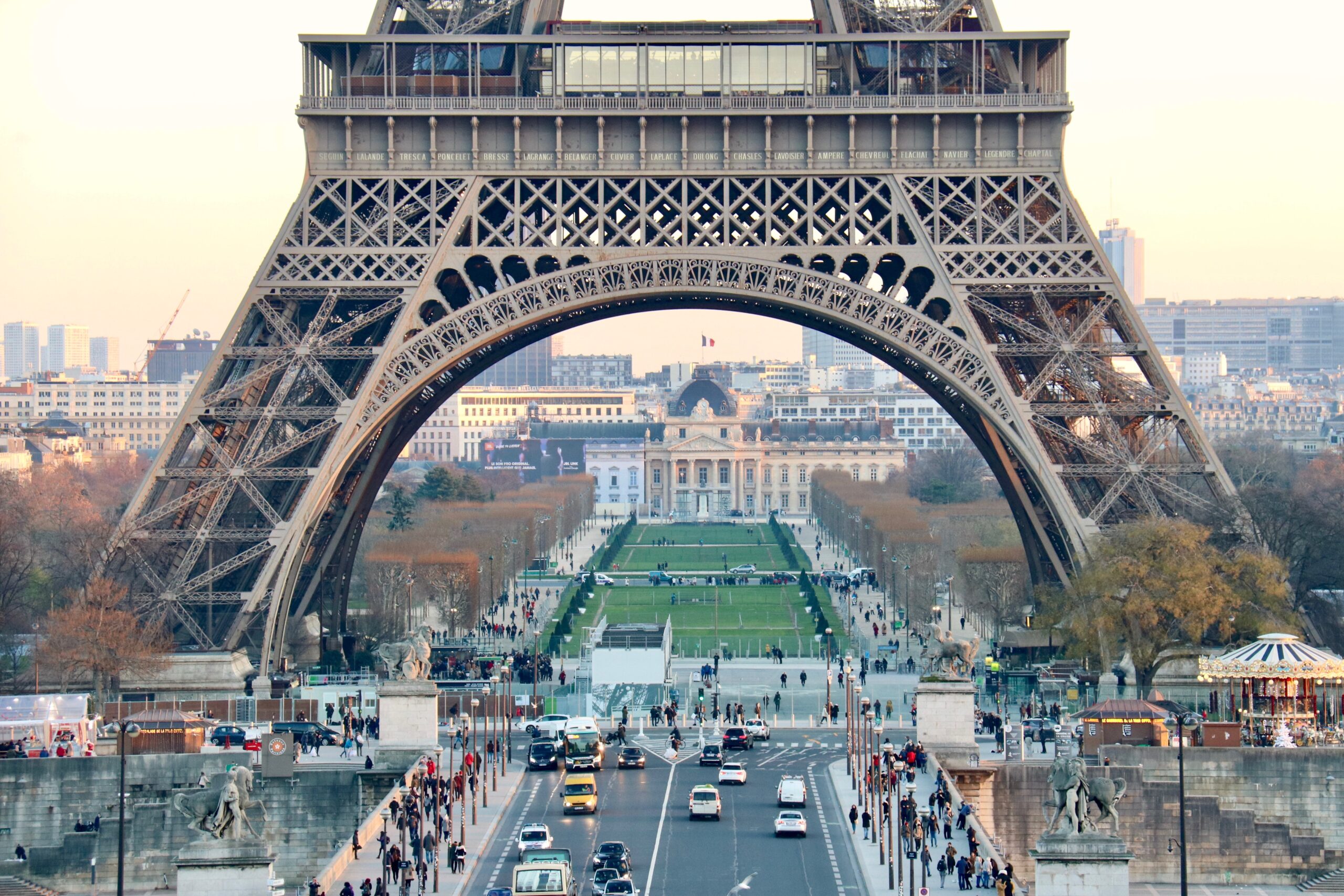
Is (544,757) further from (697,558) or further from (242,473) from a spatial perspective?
(697,558)

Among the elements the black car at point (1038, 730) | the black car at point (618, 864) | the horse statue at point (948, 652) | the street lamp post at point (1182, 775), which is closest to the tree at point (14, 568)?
the horse statue at point (948, 652)

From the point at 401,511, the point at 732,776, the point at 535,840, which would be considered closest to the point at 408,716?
the point at 732,776

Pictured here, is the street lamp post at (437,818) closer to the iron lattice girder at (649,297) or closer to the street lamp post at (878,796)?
the street lamp post at (878,796)

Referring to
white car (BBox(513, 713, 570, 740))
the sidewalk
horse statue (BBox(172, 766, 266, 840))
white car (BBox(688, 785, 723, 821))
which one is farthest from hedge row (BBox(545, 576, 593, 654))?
horse statue (BBox(172, 766, 266, 840))

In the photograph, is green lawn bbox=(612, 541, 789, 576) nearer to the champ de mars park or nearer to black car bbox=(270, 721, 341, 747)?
the champ de mars park

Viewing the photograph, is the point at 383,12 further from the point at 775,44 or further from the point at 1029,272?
the point at 1029,272

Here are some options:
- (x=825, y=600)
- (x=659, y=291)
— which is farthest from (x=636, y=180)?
(x=825, y=600)
